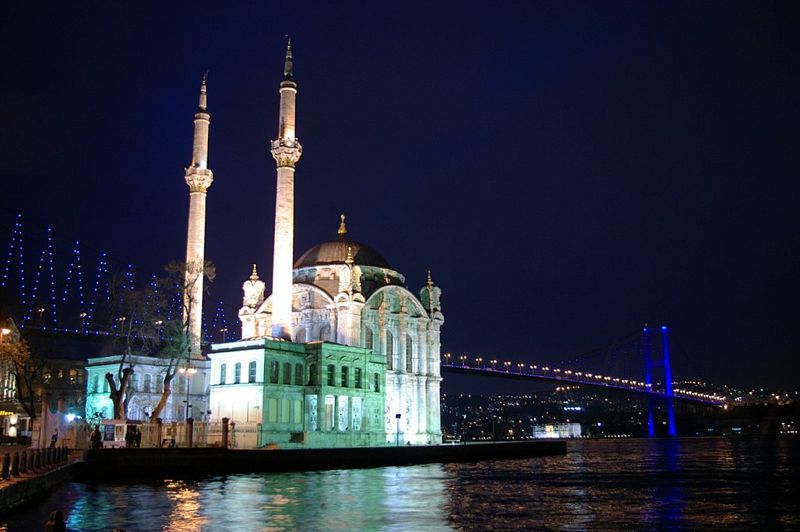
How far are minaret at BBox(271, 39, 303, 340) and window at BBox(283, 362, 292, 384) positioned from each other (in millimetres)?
2528

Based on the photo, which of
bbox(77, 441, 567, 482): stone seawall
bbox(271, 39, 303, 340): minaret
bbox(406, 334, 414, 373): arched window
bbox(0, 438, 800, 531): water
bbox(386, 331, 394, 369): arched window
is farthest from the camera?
bbox(406, 334, 414, 373): arched window

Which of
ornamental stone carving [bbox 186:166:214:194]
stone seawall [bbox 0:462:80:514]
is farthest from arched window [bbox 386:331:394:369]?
stone seawall [bbox 0:462:80:514]

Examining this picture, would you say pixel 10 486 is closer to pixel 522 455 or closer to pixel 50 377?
pixel 522 455

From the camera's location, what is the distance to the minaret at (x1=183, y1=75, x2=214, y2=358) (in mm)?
62562

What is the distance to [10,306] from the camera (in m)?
57.3

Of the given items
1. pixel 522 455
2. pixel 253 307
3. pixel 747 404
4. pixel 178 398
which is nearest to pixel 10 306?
pixel 178 398

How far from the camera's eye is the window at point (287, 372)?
56.5 metres

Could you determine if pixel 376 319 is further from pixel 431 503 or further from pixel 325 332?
pixel 431 503

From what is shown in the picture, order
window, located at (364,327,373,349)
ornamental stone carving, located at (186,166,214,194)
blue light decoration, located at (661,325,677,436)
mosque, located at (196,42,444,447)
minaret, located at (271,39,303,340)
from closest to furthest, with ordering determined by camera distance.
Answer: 1. mosque, located at (196,42,444,447)
2. minaret, located at (271,39,303,340)
3. ornamental stone carving, located at (186,166,214,194)
4. window, located at (364,327,373,349)
5. blue light decoration, located at (661,325,677,436)

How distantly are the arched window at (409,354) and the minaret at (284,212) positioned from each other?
16.3 metres

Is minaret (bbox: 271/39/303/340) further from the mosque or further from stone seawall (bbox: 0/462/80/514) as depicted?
stone seawall (bbox: 0/462/80/514)

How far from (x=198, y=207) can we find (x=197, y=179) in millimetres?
2480

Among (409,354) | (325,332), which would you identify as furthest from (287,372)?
(409,354)

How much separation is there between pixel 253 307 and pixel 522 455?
25.8 m
